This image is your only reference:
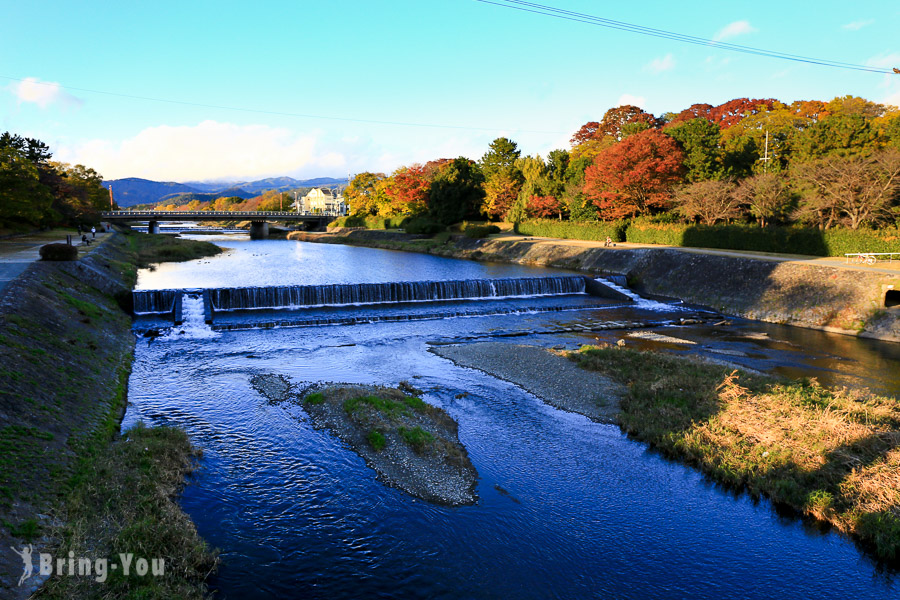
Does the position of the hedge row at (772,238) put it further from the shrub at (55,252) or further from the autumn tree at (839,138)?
the shrub at (55,252)

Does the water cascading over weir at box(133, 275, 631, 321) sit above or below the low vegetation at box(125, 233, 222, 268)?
below

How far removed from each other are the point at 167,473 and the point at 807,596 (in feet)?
35.8

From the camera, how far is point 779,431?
37.2 ft

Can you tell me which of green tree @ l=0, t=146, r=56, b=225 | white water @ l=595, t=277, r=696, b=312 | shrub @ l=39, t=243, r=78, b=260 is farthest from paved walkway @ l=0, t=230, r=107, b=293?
white water @ l=595, t=277, r=696, b=312

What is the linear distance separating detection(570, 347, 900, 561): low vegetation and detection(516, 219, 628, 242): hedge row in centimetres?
3557

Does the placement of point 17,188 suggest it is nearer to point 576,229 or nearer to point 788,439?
point 788,439

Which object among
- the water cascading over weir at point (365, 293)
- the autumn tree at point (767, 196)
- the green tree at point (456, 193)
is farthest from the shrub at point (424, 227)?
the autumn tree at point (767, 196)

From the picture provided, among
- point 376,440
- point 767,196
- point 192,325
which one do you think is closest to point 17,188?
point 192,325

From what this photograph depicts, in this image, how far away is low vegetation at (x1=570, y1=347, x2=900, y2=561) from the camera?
9211mm

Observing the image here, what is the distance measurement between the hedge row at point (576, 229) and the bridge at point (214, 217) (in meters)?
47.8

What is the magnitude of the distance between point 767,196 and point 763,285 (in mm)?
13960

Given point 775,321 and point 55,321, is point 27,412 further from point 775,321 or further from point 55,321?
point 775,321

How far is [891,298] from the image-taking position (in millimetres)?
24062

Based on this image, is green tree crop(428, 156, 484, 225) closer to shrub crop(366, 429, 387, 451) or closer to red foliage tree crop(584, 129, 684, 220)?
red foliage tree crop(584, 129, 684, 220)
